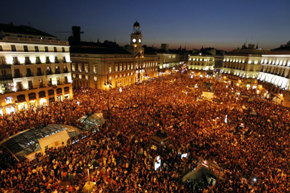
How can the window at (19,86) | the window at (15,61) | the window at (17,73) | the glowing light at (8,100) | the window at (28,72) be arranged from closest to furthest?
1. the glowing light at (8,100)
2. the window at (15,61)
3. the window at (17,73)
4. the window at (19,86)
5. the window at (28,72)

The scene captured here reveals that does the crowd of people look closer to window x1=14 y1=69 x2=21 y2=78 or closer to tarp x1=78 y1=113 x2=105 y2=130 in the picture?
tarp x1=78 y1=113 x2=105 y2=130

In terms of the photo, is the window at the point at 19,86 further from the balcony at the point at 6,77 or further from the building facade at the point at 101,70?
the building facade at the point at 101,70

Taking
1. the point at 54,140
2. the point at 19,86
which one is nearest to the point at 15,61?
the point at 19,86

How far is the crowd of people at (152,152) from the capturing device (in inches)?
437

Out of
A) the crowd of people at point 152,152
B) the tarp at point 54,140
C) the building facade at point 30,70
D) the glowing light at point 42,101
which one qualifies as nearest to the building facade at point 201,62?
the crowd of people at point 152,152

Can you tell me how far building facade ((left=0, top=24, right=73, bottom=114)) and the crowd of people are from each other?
6723 mm

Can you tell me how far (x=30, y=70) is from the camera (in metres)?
27.7

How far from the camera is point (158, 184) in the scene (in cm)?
1105

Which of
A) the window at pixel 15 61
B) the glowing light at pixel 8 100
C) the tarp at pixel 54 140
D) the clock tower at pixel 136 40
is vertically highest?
the clock tower at pixel 136 40

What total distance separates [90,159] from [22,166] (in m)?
4.91

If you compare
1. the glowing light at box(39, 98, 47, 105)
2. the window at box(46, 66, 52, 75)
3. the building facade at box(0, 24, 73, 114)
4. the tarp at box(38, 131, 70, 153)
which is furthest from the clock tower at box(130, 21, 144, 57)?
the tarp at box(38, 131, 70, 153)

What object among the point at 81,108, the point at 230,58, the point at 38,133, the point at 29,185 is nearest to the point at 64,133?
the point at 38,133

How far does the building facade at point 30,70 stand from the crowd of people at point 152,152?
6.72m

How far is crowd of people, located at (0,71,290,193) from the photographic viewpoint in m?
11.1
